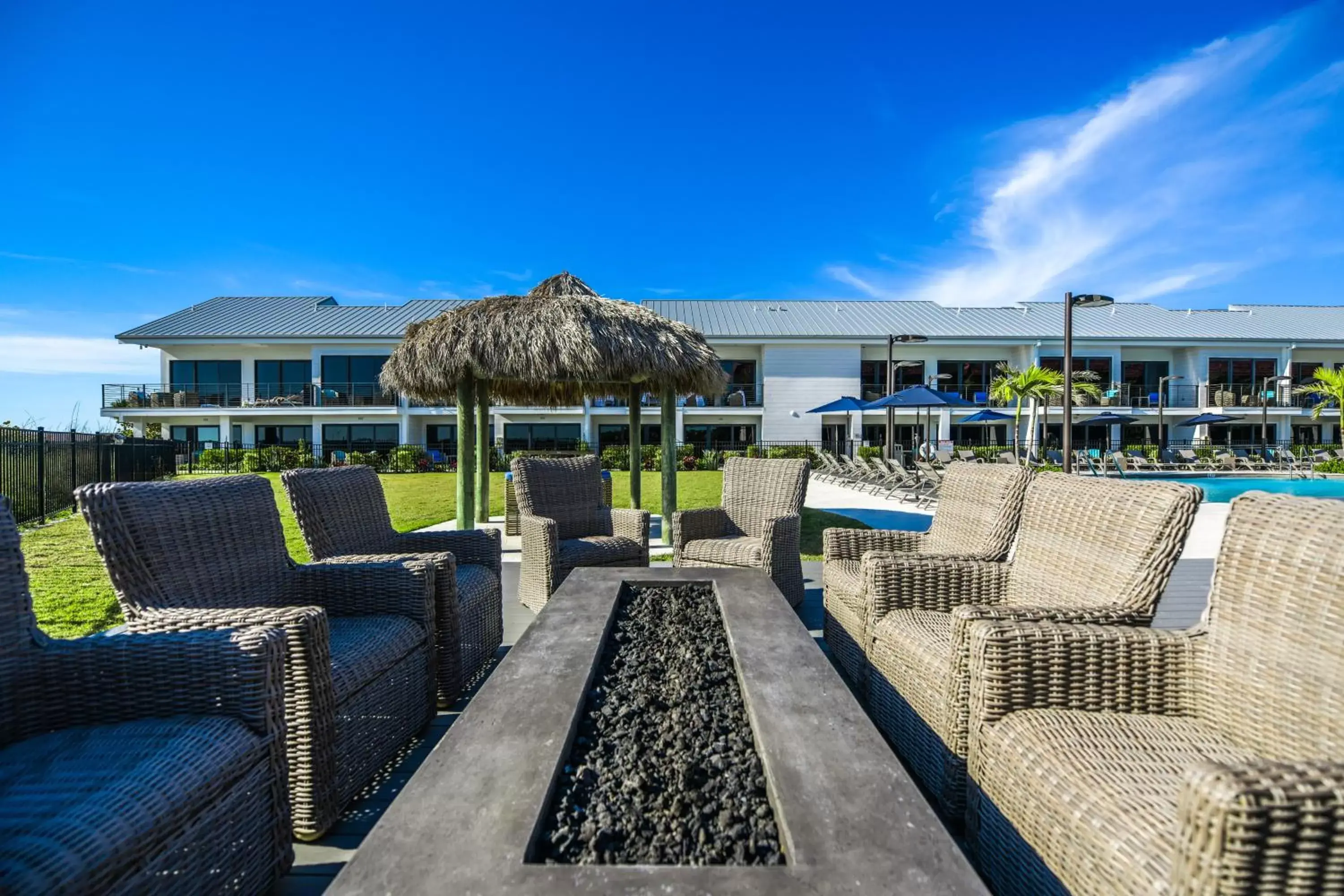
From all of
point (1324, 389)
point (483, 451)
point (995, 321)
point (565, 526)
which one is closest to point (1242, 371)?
point (1324, 389)

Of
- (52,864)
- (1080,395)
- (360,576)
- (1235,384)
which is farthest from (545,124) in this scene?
(1235,384)

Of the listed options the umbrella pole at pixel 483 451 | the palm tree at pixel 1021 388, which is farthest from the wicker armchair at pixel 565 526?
the palm tree at pixel 1021 388

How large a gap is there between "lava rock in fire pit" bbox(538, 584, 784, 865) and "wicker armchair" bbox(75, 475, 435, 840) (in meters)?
0.94

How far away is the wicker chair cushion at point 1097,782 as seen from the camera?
1272mm

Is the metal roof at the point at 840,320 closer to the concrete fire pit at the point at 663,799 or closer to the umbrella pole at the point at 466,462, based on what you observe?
the umbrella pole at the point at 466,462

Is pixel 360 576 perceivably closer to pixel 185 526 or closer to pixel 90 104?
pixel 185 526

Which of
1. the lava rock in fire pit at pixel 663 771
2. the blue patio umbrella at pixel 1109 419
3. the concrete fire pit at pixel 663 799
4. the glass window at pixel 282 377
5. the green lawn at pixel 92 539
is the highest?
the glass window at pixel 282 377

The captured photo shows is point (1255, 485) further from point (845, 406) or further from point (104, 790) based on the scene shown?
point (104, 790)

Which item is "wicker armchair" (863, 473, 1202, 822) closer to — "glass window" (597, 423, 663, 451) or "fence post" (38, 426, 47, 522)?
"fence post" (38, 426, 47, 522)

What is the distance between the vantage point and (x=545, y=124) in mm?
16594

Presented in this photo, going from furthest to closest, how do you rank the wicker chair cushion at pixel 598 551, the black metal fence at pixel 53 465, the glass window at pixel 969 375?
the glass window at pixel 969 375 < the black metal fence at pixel 53 465 < the wicker chair cushion at pixel 598 551

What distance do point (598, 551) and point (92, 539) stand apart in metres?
3.70

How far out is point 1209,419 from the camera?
24.3m

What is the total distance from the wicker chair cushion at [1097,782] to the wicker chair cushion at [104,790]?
209 centimetres
